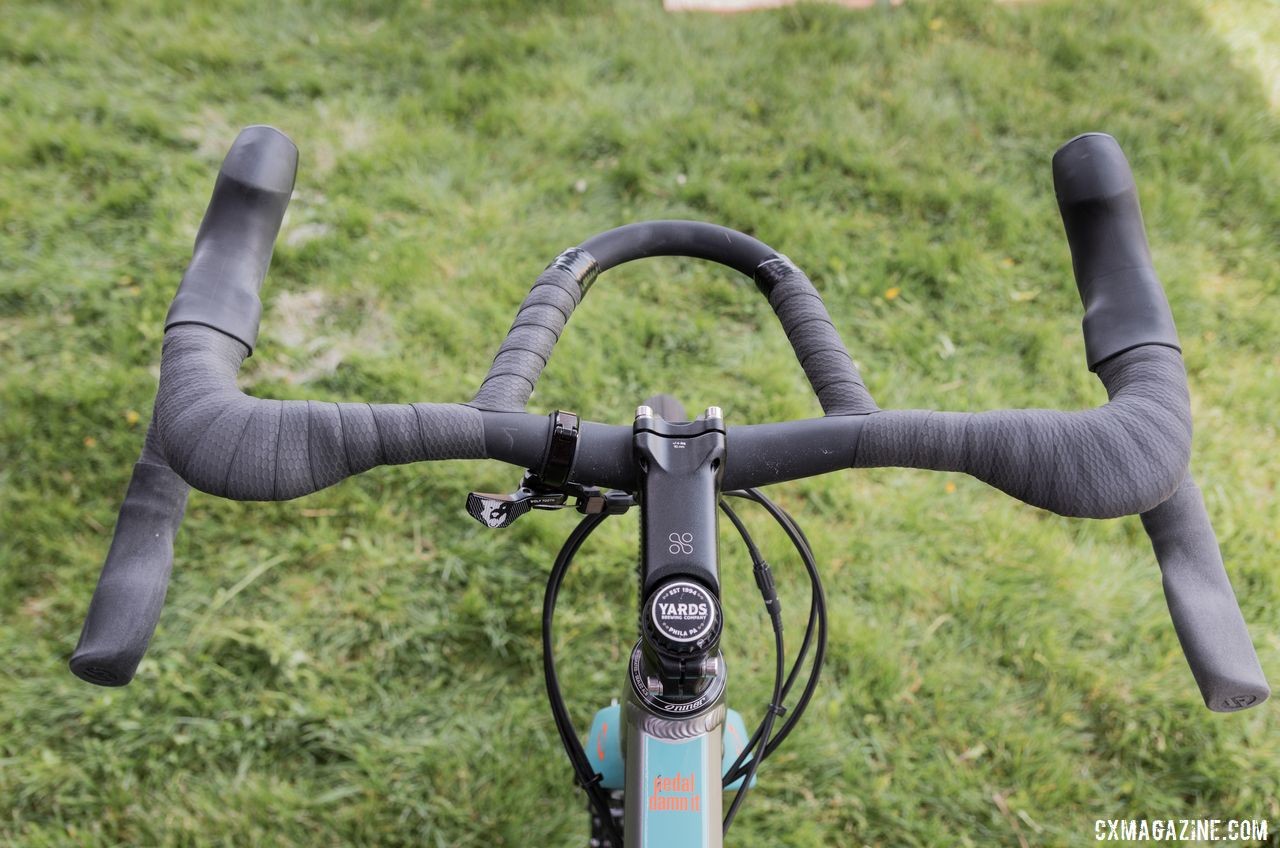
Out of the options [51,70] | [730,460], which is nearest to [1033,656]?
[730,460]

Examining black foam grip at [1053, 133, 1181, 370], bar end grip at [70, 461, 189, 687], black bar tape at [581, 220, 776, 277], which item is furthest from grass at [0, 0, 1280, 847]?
black foam grip at [1053, 133, 1181, 370]

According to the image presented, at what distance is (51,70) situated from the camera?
4156 millimetres

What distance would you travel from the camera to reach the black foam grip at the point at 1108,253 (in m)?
1.32

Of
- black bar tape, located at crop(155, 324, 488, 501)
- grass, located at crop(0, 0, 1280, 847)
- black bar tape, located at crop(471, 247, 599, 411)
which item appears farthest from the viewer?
grass, located at crop(0, 0, 1280, 847)

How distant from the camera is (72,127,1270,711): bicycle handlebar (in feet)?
3.79

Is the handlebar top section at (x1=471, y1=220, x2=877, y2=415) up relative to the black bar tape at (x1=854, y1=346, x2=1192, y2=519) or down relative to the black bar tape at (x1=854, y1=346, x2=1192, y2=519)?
up

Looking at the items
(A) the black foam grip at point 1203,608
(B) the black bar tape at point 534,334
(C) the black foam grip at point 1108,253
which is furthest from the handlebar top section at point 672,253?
(A) the black foam grip at point 1203,608

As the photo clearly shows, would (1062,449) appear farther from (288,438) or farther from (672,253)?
(288,438)

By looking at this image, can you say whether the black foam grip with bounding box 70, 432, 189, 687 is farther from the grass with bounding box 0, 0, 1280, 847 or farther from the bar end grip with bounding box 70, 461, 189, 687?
the grass with bounding box 0, 0, 1280, 847

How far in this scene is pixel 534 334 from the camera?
1355 millimetres

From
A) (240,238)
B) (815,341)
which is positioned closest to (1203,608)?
(815,341)

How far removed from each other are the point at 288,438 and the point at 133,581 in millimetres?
444

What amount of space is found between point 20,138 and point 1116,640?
178 inches

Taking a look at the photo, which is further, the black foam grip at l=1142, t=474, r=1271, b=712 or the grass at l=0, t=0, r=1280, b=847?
the grass at l=0, t=0, r=1280, b=847
